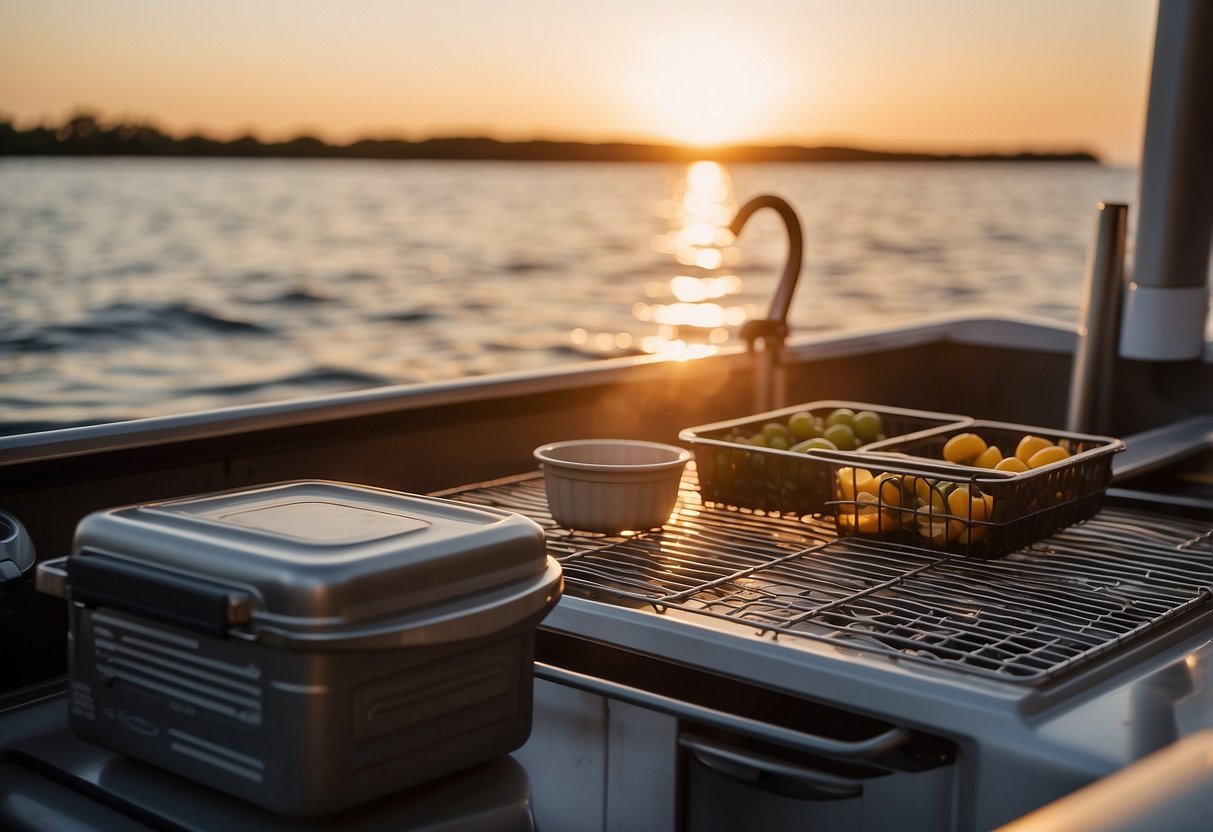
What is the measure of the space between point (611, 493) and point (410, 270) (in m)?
17.0

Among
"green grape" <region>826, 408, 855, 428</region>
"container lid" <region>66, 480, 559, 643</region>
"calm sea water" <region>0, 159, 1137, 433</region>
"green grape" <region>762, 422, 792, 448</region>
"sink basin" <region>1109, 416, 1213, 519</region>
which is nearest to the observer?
"container lid" <region>66, 480, 559, 643</region>

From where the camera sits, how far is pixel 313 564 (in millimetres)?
843

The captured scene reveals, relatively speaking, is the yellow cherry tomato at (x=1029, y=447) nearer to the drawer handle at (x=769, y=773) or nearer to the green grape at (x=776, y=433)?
the green grape at (x=776, y=433)

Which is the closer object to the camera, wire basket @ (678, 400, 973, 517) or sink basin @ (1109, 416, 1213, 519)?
wire basket @ (678, 400, 973, 517)

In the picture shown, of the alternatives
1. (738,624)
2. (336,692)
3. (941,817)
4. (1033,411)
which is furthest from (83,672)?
(1033,411)

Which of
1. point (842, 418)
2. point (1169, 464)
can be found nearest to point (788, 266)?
point (842, 418)

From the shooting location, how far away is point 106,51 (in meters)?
14.4

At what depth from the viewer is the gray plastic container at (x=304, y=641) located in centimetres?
84

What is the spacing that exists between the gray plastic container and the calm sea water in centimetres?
726

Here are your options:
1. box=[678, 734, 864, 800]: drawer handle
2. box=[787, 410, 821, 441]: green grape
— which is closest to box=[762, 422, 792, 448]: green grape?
box=[787, 410, 821, 441]: green grape

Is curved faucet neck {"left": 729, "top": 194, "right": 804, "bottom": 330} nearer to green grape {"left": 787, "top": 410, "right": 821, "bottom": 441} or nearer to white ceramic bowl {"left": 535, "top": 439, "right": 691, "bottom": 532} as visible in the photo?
green grape {"left": 787, "top": 410, "right": 821, "bottom": 441}

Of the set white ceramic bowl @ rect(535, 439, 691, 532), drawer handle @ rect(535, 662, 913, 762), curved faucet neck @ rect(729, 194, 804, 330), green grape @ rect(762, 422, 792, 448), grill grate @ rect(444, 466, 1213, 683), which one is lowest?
drawer handle @ rect(535, 662, 913, 762)

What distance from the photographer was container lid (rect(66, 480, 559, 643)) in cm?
83

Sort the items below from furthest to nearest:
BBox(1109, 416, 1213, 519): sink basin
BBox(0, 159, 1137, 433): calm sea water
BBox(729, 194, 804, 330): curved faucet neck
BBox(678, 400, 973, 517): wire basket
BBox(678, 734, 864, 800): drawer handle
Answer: BBox(0, 159, 1137, 433): calm sea water, BBox(729, 194, 804, 330): curved faucet neck, BBox(1109, 416, 1213, 519): sink basin, BBox(678, 400, 973, 517): wire basket, BBox(678, 734, 864, 800): drawer handle
